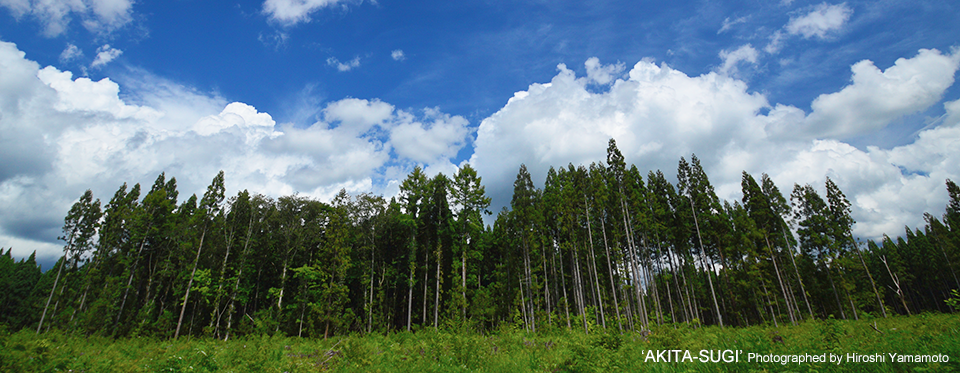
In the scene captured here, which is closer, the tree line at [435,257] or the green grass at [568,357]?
the green grass at [568,357]

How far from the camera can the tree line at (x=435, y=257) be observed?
29.7 meters

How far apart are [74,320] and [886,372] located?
156 ft

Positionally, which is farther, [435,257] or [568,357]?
[435,257]

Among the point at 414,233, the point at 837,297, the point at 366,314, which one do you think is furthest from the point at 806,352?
the point at 837,297

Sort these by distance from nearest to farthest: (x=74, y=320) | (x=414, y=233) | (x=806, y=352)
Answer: (x=806, y=352) → (x=74, y=320) → (x=414, y=233)

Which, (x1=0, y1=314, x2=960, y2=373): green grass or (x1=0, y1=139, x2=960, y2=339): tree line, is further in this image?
(x1=0, y1=139, x2=960, y2=339): tree line

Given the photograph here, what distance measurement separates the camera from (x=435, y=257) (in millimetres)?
31859

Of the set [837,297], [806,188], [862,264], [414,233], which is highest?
[806,188]

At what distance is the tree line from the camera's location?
29656 mm

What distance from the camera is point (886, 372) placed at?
5367 millimetres

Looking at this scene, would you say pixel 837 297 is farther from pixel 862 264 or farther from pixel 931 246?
pixel 931 246

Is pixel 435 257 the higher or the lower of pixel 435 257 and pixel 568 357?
the higher

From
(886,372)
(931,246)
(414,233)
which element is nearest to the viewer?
(886,372)

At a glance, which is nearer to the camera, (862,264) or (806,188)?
(862,264)
